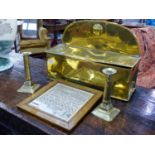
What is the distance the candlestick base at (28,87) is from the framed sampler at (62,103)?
36 millimetres

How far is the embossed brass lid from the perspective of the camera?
2.22ft

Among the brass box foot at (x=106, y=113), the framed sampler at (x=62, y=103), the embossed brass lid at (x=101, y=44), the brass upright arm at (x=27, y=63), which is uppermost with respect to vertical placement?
the embossed brass lid at (x=101, y=44)

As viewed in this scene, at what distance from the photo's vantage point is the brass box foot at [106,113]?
59 cm

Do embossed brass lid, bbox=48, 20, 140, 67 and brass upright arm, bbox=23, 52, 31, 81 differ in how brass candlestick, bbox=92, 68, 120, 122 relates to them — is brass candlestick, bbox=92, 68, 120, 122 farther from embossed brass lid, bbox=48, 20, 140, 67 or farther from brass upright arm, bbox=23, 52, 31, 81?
brass upright arm, bbox=23, 52, 31, 81

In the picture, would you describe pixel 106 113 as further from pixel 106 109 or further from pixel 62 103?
pixel 62 103

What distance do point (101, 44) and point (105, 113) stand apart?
0.87ft

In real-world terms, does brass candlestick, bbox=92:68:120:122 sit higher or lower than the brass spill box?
lower

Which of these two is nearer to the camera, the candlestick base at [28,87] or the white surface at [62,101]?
the white surface at [62,101]

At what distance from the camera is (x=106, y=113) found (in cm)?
60

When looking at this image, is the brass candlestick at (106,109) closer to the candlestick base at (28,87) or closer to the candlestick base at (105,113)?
the candlestick base at (105,113)

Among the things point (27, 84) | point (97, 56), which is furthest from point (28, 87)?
point (97, 56)

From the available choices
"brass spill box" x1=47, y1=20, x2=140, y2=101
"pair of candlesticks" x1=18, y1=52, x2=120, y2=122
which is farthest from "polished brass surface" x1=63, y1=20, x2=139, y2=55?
"pair of candlesticks" x1=18, y1=52, x2=120, y2=122

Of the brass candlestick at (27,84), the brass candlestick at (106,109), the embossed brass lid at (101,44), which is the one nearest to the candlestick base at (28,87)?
the brass candlestick at (27,84)
